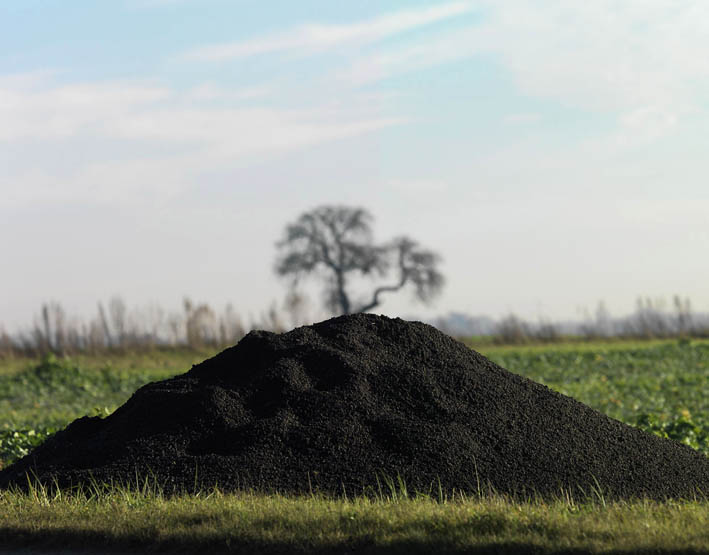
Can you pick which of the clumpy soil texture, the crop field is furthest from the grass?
the clumpy soil texture

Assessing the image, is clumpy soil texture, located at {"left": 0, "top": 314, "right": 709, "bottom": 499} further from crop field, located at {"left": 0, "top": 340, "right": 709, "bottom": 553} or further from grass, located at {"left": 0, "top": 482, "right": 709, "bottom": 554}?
grass, located at {"left": 0, "top": 482, "right": 709, "bottom": 554}

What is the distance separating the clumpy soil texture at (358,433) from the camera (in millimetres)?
6527

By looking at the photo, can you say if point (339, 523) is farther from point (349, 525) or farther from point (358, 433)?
point (358, 433)

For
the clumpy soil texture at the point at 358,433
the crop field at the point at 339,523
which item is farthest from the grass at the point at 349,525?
the clumpy soil texture at the point at 358,433

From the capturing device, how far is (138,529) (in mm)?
5309

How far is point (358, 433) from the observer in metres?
6.85

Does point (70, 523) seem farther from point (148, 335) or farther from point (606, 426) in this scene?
point (148, 335)

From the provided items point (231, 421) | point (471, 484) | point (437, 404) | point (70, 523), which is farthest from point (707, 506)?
point (70, 523)

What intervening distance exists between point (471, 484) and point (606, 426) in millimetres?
2062

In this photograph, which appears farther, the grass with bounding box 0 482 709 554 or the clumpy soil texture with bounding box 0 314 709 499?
the clumpy soil texture with bounding box 0 314 709 499

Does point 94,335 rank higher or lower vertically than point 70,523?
higher

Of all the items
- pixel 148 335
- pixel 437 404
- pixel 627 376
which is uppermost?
pixel 148 335

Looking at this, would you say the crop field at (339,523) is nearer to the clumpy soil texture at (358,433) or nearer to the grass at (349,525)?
the grass at (349,525)

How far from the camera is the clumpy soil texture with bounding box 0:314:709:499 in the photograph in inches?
257
